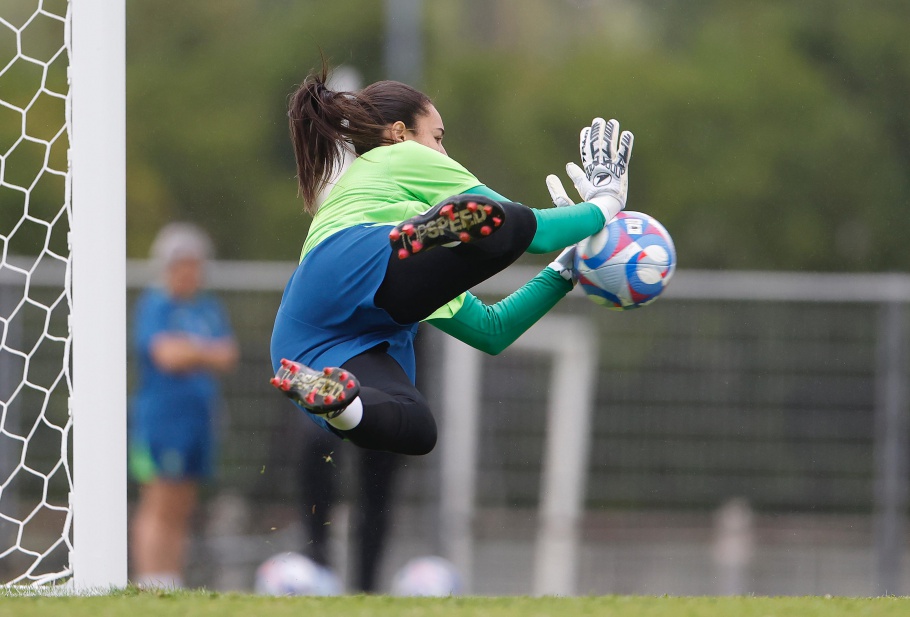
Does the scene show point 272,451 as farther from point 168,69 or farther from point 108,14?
point 168,69

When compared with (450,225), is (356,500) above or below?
below

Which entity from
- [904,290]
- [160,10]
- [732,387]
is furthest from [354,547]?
[160,10]

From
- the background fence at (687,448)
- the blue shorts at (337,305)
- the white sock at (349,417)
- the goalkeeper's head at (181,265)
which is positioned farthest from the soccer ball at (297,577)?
the white sock at (349,417)

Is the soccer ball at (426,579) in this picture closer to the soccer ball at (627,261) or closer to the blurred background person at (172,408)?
the blurred background person at (172,408)

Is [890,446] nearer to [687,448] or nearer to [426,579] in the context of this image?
[687,448]

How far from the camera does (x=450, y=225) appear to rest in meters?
3.37

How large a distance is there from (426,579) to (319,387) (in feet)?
12.8

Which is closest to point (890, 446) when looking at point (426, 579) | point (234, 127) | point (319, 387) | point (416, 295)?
point (426, 579)

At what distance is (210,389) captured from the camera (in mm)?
7324

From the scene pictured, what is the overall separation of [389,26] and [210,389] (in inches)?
244

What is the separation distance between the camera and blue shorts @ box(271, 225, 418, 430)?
3652 mm

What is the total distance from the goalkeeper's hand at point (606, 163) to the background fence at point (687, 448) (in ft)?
12.1

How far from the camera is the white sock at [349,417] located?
340cm

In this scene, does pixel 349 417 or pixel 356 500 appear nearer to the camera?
pixel 349 417
